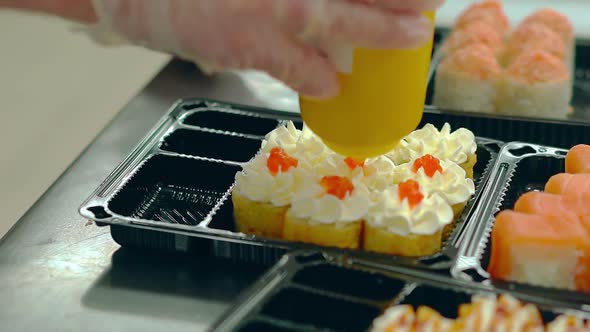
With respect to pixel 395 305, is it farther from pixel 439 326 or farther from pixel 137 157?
pixel 137 157

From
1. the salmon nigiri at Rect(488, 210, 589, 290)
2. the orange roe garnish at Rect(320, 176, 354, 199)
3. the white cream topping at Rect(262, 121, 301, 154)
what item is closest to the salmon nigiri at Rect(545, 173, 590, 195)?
the salmon nigiri at Rect(488, 210, 589, 290)

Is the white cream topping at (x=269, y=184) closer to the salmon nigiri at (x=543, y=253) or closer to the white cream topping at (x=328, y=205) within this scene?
the white cream topping at (x=328, y=205)

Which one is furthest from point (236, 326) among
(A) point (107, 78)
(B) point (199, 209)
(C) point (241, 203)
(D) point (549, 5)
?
(A) point (107, 78)

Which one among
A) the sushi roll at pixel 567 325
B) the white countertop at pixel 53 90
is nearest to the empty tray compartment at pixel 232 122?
the sushi roll at pixel 567 325

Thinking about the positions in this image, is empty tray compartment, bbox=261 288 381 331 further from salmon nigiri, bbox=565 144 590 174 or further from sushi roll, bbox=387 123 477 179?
salmon nigiri, bbox=565 144 590 174

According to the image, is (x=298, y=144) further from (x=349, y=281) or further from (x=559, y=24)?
(x=559, y=24)

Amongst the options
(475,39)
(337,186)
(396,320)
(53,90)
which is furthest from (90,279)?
(53,90)
